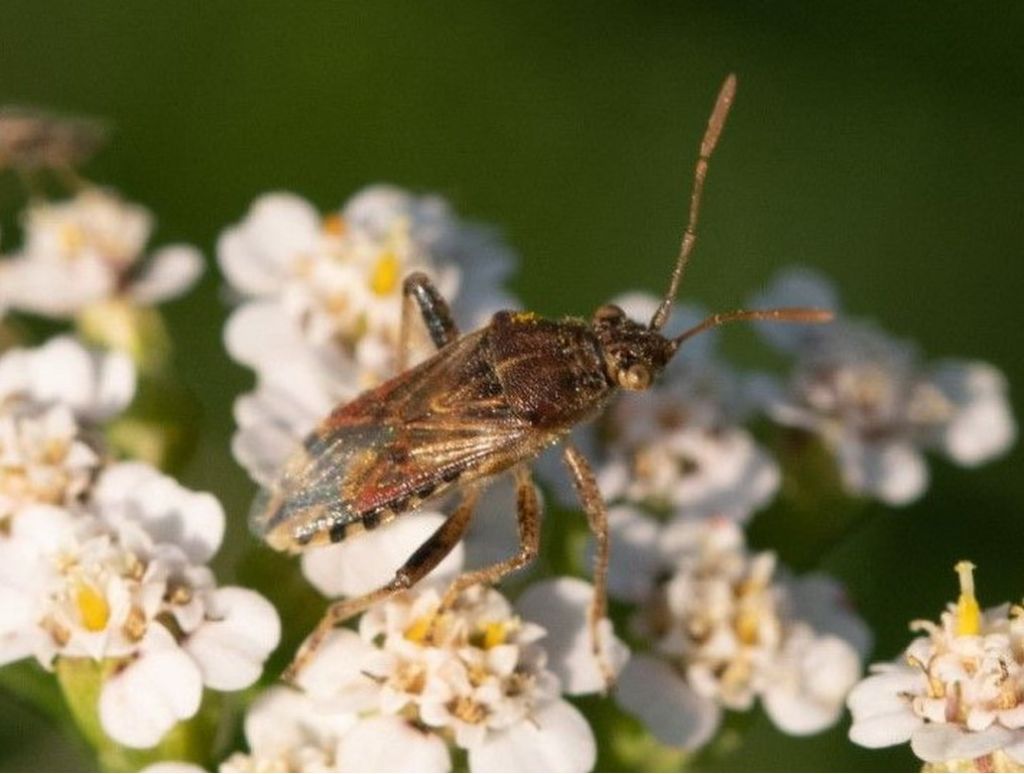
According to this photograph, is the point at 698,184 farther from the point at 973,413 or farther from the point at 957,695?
the point at 973,413

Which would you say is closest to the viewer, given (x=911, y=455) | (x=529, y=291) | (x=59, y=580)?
(x=59, y=580)

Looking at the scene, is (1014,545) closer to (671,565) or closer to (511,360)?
(671,565)

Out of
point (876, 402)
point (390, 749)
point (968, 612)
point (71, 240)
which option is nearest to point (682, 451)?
point (876, 402)

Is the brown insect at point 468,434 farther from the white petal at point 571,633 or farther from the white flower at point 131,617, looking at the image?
the white flower at point 131,617

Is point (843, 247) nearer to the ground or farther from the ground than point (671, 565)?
farther from the ground

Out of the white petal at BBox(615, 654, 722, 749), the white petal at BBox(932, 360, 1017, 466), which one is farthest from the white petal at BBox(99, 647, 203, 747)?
the white petal at BBox(932, 360, 1017, 466)

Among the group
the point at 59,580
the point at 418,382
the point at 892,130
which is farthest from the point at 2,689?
the point at 892,130
